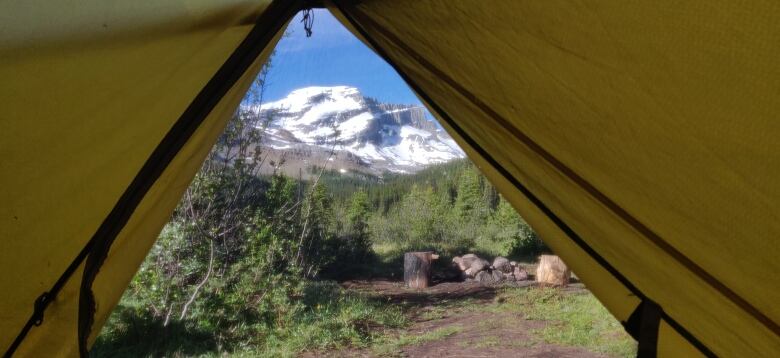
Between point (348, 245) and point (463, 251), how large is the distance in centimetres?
302

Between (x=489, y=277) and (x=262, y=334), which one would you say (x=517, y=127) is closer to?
(x=262, y=334)

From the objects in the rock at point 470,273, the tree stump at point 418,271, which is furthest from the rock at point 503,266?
the tree stump at point 418,271

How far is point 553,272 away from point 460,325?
3.23 m

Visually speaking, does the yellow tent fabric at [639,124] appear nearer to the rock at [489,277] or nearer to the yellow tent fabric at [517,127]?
the yellow tent fabric at [517,127]

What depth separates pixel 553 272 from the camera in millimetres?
9500

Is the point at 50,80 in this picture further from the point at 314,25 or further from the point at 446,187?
the point at 446,187

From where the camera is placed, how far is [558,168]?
1121 mm

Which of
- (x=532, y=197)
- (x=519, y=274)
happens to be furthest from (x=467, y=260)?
(x=532, y=197)

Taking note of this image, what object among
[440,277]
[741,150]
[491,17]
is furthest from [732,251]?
[440,277]

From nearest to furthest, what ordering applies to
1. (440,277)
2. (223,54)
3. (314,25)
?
(223,54)
(314,25)
(440,277)

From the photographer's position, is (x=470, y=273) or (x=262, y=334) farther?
(x=470, y=273)

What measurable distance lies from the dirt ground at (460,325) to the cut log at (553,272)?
217 millimetres

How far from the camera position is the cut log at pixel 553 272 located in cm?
943

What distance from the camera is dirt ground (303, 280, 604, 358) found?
18.6ft
